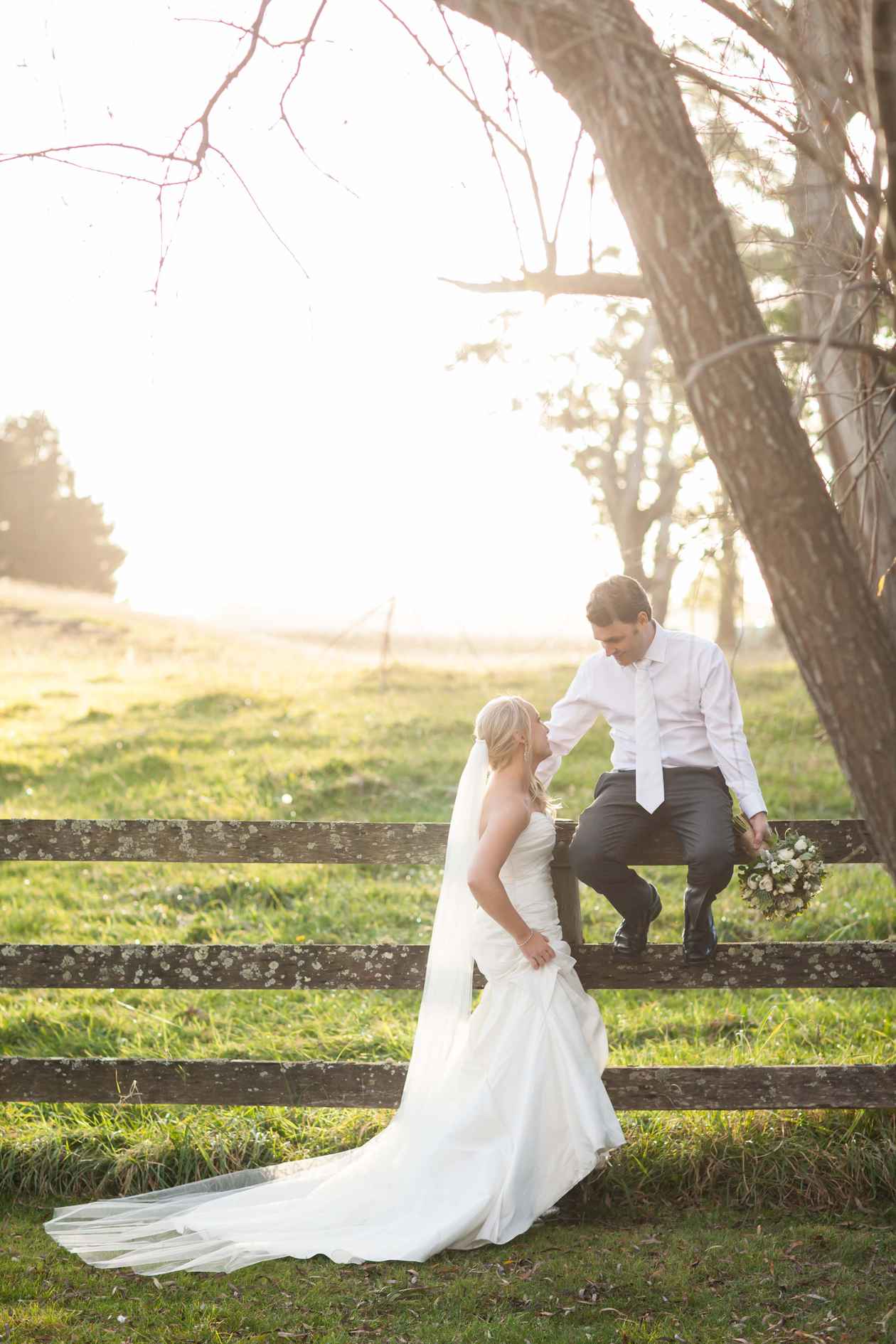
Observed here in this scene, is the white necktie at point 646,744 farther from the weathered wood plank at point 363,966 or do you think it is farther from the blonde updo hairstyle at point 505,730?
the weathered wood plank at point 363,966

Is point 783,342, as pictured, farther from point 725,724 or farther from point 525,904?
point 525,904

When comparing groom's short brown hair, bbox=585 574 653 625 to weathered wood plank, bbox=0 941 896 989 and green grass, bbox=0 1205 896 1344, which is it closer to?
weathered wood plank, bbox=0 941 896 989

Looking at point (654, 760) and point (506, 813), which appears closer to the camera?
point (506, 813)

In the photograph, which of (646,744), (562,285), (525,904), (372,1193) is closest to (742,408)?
(562,285)

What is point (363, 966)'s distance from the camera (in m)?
4.87

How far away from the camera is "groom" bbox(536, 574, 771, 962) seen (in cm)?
464

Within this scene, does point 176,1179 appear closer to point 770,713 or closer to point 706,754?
point 706,754

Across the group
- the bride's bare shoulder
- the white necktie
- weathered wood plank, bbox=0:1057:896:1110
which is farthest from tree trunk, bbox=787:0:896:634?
weathered wood plank, bbox=0:1057:896:1110

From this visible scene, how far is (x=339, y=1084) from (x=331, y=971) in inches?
18.9

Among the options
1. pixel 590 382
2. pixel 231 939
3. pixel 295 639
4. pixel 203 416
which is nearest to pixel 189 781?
pixel 231 939

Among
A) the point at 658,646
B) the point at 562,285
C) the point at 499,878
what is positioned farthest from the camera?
the point at 658,646

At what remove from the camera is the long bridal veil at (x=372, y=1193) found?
432 centimetres

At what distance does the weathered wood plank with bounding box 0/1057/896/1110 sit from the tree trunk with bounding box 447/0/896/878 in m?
2.44

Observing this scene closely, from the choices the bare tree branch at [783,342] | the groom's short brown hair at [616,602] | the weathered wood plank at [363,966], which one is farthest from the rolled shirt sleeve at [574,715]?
the bare tree branch at [783,342]
